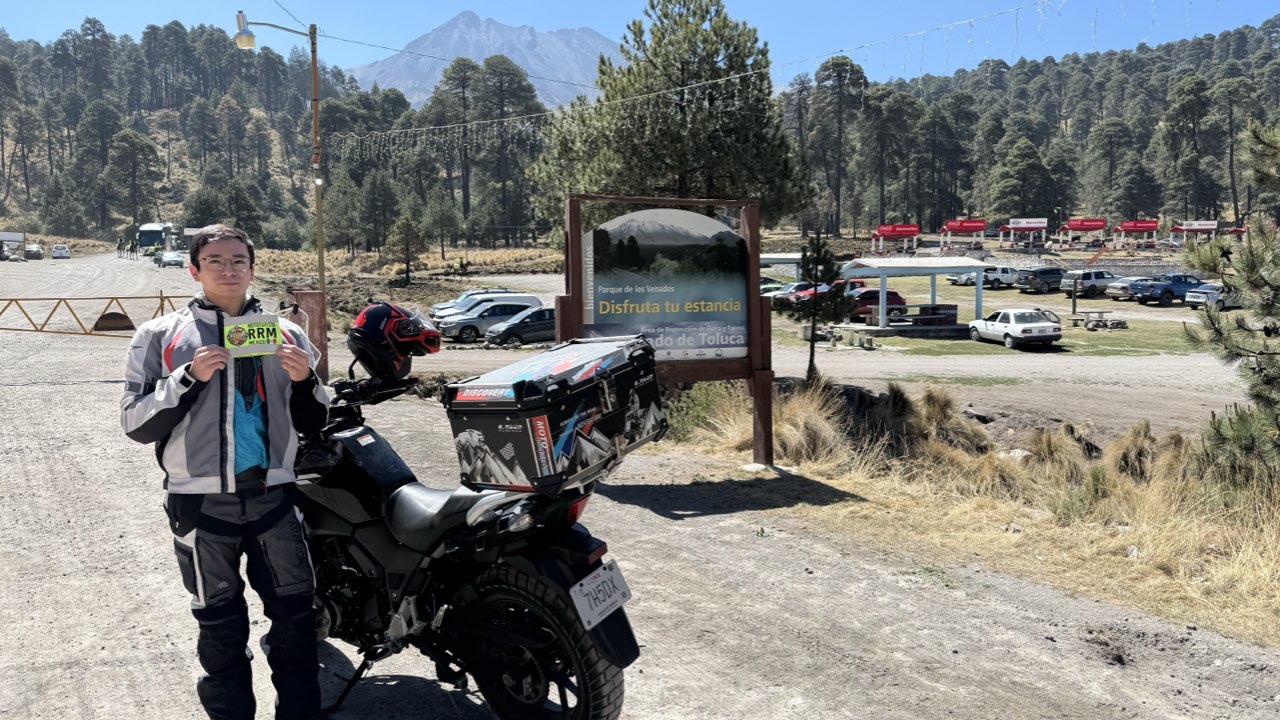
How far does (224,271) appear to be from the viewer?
10.4 feet

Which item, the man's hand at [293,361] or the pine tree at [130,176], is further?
the pine tree at [130,176]

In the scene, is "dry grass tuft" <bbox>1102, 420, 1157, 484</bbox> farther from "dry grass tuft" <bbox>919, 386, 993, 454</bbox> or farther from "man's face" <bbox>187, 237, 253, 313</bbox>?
"man's face" <bbox>187, 237, 253, 313</bbox>

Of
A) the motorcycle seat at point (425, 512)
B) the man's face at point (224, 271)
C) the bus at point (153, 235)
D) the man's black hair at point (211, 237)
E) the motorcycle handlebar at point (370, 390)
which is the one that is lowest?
the motorcycle seat at point (425, 512)

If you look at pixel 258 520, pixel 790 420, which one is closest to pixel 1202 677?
pixel 258 520

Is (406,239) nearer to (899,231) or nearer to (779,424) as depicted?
(899,231)

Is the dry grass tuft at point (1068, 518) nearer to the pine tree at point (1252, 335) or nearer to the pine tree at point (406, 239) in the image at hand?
the pine tree at point (1252, 335)

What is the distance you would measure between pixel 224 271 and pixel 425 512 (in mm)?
1104

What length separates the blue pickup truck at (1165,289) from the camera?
46469mm

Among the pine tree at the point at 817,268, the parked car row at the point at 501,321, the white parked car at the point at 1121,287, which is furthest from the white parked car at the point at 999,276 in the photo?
the pine tree at the point at 817,268

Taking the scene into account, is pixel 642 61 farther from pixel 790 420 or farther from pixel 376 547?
pixel 376 547

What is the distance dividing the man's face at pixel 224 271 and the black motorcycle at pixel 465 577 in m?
0.51

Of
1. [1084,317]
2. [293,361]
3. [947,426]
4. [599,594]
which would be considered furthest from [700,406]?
[1084,317]

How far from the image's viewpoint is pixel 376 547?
359 cm

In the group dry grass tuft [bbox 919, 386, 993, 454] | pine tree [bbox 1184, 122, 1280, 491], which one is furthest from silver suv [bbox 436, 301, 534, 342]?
pine tree [bbox 1184, 122, 1280, 491]
